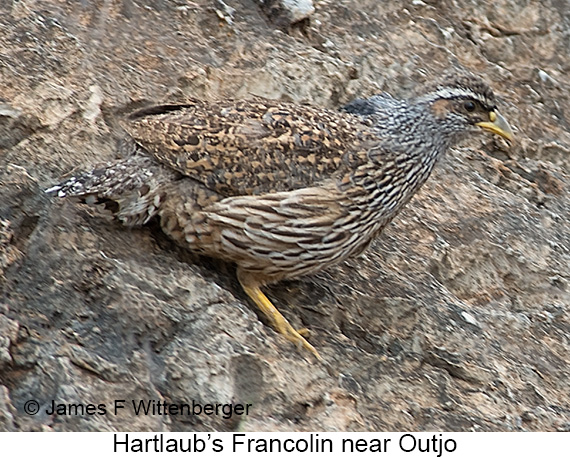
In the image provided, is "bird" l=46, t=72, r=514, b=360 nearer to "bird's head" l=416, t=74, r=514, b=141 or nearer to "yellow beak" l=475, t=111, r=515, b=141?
"bird's head" l=416, t=74, r=514, b=141

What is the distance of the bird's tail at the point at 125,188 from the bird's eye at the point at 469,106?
198 cm

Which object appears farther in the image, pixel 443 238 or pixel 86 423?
pixel 443 238

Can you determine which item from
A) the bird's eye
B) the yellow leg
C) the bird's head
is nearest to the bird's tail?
the yellow leg

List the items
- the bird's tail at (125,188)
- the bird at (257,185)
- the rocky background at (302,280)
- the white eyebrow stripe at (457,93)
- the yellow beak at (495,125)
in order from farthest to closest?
the yellow beak at (495,125)
the white eyebrow stripe at (457,93)
the bird at (257,185)
the bird's tail at (125,188)
the rocky background at (302,280)

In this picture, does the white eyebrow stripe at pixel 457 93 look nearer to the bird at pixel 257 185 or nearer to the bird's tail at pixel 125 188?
the bird at pixel 257 185

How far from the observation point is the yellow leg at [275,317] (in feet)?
20.0

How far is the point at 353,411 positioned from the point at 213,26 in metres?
3.49

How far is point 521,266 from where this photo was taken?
756 cm

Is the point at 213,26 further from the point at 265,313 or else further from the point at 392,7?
the point at 265,313

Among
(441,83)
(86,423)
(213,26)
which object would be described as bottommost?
(86,423)

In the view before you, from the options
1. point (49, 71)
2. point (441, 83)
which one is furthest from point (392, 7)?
point (49, 71)

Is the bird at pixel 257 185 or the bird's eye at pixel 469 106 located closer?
the bird at pixel 257 185

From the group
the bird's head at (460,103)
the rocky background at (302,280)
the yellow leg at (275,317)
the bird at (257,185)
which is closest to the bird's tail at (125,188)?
the bird at (257,185)

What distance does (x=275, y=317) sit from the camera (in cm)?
624
